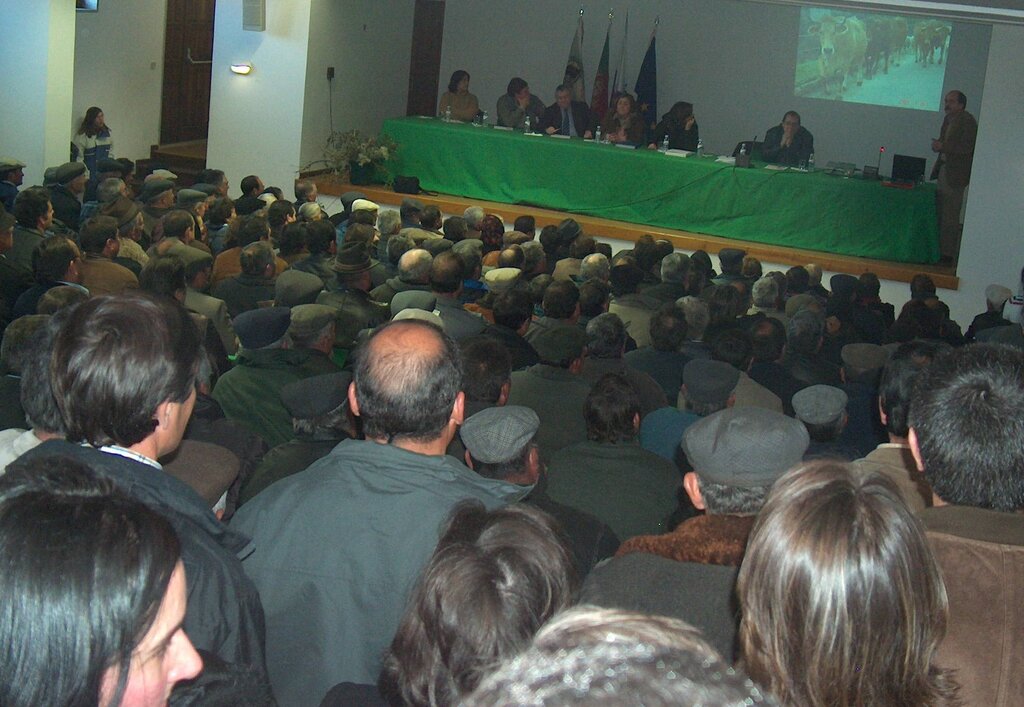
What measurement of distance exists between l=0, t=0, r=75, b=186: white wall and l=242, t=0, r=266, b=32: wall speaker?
65.9 inches

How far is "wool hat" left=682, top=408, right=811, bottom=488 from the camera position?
2389 mm

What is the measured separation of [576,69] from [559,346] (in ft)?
30.8

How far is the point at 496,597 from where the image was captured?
1613mm

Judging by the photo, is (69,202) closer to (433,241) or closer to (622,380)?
(433,241)

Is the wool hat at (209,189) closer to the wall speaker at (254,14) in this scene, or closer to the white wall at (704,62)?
the wall speaker at (254,14)

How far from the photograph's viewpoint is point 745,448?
240 cm

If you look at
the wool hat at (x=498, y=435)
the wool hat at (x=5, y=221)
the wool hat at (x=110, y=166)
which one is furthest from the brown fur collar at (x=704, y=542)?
the wool hat at (x=110, y=166)

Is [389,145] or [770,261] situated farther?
[389,145]

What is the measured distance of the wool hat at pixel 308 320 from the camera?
14.4 feet

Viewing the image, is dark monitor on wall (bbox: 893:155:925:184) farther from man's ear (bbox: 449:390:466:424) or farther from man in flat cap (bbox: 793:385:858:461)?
man's ear (bbox: 449:390:466:424)

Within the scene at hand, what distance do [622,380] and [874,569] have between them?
2.11 meters

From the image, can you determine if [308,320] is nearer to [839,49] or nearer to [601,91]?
[601,91]

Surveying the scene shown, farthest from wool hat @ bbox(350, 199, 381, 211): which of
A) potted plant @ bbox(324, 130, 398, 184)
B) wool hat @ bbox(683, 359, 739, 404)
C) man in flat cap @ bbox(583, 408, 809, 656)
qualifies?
man in flat cap @ bbox(583, 408, 809, 656)

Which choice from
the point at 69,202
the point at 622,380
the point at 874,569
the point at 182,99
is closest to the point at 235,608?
the point at 874,569
